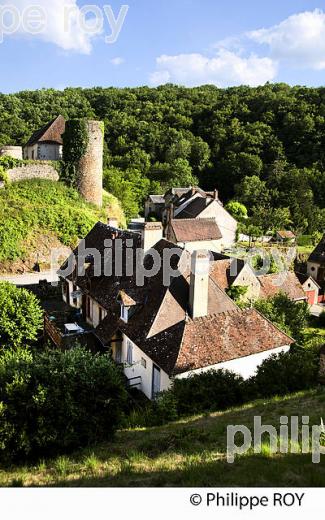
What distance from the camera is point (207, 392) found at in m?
13.6

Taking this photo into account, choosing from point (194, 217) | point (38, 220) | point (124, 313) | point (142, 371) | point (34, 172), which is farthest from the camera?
point (194, 217)

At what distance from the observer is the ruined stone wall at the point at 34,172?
3559cm

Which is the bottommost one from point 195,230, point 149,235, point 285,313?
point 285,313

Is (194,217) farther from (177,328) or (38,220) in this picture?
(177,328)

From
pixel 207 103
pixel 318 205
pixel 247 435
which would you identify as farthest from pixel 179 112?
pixel 247 435

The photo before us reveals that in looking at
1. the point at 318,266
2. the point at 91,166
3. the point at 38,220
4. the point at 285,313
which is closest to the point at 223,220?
the point at 318,266

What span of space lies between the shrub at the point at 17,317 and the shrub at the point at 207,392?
323 inches

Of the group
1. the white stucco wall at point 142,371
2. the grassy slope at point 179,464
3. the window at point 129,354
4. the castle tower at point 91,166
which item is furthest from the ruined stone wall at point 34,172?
the grassy slope at point 179,464

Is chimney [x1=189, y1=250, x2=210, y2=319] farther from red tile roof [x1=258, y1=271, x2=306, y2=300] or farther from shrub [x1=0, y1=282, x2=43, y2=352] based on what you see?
red tile roof [x1=258, y1=271, x2=306, y2=300]

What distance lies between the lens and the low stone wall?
3559cm

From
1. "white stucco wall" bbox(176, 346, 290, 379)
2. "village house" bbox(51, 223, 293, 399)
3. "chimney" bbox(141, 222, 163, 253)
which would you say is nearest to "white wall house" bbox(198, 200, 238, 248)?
"chimney" bbox(141, 222, 163, 253)

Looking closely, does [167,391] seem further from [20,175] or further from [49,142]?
[49,142]

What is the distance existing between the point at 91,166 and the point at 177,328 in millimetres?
25489

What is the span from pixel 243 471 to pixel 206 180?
7068 centimetres
